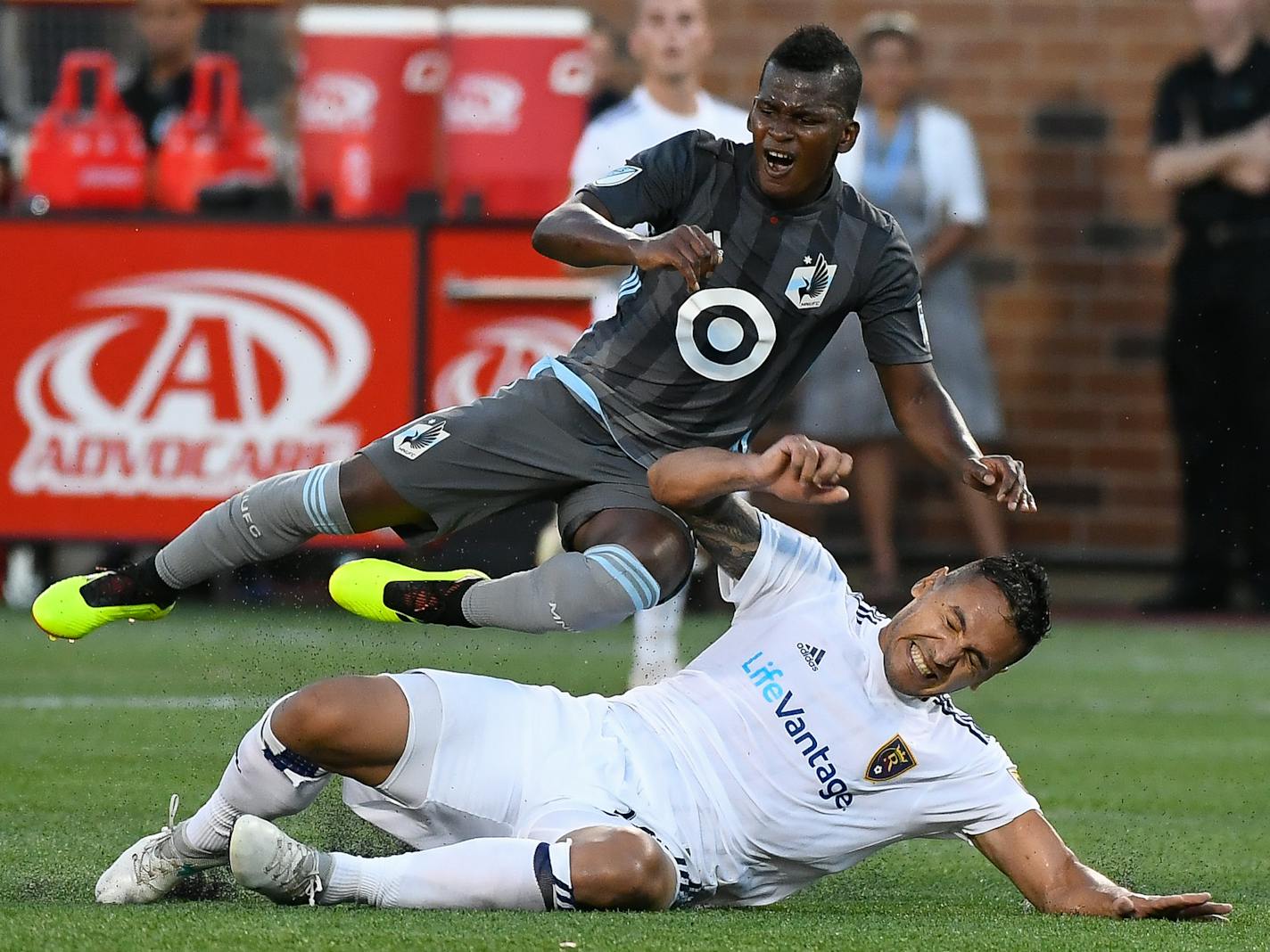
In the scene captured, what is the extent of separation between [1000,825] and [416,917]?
1.20 metres

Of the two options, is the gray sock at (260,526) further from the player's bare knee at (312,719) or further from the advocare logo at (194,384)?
the advocare logo at (194,384)

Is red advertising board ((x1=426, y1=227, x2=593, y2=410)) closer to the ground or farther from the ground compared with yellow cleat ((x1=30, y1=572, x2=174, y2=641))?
farther from the ground

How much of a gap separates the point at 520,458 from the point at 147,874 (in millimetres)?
1386

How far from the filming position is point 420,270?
9758 millimetres

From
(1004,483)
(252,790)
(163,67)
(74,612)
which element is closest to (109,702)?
(74,612)

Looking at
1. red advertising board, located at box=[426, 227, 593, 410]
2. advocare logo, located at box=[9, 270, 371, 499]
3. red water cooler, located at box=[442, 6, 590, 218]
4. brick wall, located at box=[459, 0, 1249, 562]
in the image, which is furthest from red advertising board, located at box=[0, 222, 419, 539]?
brick wall, located at box=[459, 0, 1249, 562]

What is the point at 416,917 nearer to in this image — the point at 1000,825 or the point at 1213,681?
the point at 1000,825

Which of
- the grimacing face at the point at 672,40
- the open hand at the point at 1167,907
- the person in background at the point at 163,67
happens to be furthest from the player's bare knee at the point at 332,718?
the person in background at the point at 163,67

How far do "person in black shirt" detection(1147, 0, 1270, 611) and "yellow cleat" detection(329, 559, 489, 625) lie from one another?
250 inches

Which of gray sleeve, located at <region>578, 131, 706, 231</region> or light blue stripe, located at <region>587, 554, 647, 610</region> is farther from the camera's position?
gray sleeve, located at <region>578, 131, 706, 231</region>

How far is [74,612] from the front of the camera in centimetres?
547

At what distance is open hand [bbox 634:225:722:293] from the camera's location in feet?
14.8

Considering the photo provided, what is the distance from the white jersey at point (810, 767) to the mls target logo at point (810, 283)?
92cm

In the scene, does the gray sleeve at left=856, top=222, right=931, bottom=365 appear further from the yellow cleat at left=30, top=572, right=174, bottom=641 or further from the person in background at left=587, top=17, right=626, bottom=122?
the person in background at left=587, top=17, right=626, bottom=122
